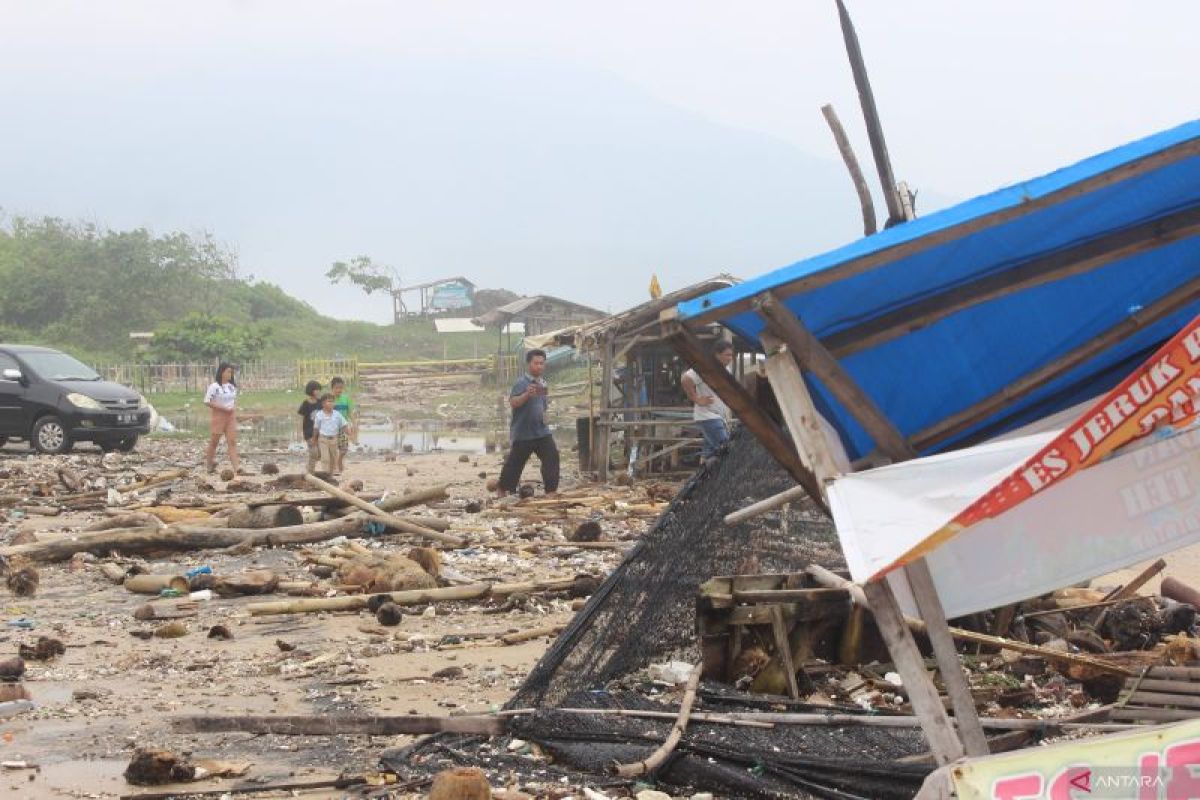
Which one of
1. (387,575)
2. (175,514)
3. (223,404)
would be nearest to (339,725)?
(387,575)

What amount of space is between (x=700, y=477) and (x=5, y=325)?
55.7 meters

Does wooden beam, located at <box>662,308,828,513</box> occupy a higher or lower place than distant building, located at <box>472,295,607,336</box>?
lower

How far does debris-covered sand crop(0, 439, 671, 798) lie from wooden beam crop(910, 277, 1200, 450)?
2.76 metres

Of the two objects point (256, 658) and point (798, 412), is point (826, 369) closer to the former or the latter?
point (798, 412)

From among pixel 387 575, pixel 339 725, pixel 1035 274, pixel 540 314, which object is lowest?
pixel 339 725

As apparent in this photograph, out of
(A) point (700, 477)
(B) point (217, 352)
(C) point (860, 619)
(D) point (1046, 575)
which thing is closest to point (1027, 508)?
(D) point (1046, 575)

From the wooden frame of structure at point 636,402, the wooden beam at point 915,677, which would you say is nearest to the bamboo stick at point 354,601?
the wooden beam at point 915,677

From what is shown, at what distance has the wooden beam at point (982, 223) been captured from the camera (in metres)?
4.10

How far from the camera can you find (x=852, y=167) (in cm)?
579

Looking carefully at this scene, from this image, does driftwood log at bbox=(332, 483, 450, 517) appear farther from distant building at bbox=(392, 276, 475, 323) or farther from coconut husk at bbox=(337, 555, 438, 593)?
distant building at bbox=(392, 276, 475, 323)

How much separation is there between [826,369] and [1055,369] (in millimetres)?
1367

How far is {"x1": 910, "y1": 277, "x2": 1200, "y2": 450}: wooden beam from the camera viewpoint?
5.30m

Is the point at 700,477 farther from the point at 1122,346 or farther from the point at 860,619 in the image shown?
the point at 1122,346

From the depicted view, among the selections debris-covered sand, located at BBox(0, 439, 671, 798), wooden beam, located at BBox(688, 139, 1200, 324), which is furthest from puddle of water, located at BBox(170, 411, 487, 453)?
wooden beam, located at BBox(688, 139, 1200, 324)
